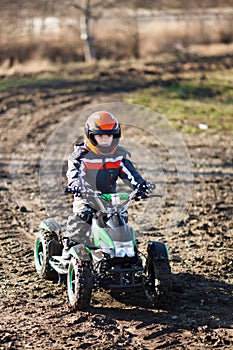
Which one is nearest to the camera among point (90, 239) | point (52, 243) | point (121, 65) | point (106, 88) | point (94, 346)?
point (94, 346)

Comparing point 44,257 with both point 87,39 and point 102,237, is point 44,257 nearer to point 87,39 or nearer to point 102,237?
point 102,237

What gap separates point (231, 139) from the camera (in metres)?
15.7

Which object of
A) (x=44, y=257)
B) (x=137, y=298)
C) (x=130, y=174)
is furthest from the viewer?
(x=44, y=257)

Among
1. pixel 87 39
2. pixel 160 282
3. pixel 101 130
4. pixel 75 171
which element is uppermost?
pixel 87 39

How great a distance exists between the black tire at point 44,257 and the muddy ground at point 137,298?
4.6 inches

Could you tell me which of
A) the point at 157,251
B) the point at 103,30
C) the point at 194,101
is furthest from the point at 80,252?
the point at 103,30

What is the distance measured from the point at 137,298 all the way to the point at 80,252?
89 centimetres

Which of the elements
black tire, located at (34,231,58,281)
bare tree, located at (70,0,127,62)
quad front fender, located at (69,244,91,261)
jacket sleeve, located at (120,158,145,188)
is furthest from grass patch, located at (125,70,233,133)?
quad front fender, located at (69,244,91,261)

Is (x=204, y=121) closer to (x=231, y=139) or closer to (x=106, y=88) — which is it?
(x=231, y=139)

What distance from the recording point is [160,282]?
632 centimetres

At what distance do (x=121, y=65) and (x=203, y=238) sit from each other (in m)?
17.5

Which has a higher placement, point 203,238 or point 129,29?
point 129,29

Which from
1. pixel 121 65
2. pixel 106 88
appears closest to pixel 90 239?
pixel 106 88

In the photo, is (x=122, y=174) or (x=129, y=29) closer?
(x=122, y=174)
